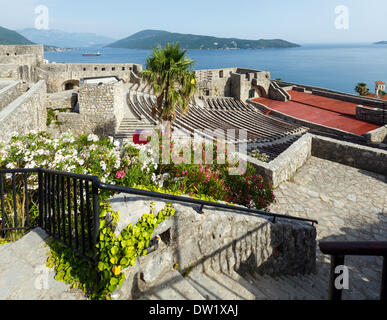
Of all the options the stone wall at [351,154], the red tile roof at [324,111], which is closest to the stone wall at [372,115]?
the red tile roof at [324,111]

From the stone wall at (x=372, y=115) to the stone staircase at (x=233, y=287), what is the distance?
2772 cm

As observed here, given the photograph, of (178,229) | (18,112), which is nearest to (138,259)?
(178,229)

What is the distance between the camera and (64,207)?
4.23 metres

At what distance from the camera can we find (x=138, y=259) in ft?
12.7

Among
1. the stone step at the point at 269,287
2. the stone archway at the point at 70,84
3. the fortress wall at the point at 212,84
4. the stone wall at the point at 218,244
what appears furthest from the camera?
the fortress wall at the point at 212,84

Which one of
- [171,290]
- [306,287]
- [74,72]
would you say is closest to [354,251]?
[171,290]

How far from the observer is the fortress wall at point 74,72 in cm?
3388

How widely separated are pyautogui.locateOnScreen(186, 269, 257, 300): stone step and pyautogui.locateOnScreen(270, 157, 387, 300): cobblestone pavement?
2804mm

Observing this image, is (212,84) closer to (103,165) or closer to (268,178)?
(268,178)

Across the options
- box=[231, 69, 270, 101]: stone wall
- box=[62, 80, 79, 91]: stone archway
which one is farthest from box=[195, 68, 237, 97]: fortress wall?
box=[62, 80, 79, 91]: stone archway

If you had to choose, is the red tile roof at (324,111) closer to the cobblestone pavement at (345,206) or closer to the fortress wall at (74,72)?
the cobblestone pavement at (345,206)

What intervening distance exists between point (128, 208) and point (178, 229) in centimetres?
85

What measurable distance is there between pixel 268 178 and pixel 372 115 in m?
25.9
